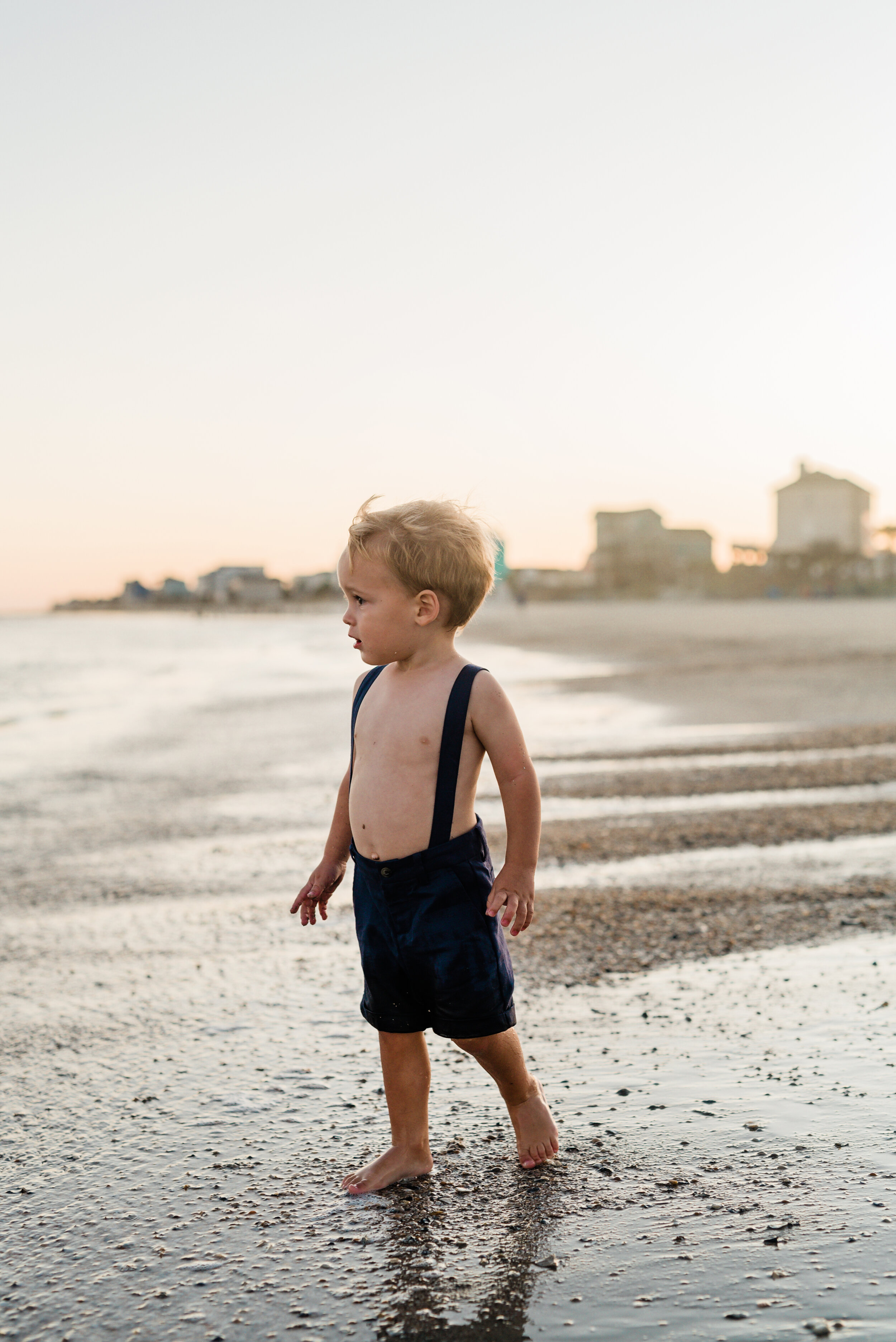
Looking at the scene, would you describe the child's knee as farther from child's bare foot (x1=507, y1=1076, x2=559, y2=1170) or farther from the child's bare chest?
the child's bare chest

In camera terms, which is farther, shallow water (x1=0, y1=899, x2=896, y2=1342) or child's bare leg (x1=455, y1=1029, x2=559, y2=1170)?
child's bare leg (x1=455, y1=1029, x2=559, y2=1170)

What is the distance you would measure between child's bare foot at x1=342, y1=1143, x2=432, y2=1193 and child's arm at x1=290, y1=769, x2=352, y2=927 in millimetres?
551

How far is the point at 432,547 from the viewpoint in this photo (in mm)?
2430

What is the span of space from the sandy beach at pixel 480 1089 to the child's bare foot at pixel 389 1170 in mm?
47

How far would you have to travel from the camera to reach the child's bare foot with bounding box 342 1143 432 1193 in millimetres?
2309

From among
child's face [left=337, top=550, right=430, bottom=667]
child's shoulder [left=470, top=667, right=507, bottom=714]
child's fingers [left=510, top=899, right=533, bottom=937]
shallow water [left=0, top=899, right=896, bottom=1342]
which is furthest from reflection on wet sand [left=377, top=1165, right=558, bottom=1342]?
child's face [left=337, top=550, right=430, bottom=667]

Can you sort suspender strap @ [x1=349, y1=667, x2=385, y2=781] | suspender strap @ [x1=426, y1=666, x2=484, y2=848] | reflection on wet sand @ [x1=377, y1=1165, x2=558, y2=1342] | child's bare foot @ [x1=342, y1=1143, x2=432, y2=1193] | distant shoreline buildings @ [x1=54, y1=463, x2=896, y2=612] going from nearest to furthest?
reflection on wet sand @ [x1=377, y1=1165, x2=558, y2=1342]
child's bare foot @ [x1=342, y1=1143, x2=432, y2=1193]
suspender strap @ [x1=426, y1=666, x2=484, y2=848]
suspender strap @ [x1=349, y1=667, x2=385, y2=781]
distant shoreline buildings @ [x1=54, y1=463, x2=896, y2=612]

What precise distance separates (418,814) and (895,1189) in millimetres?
1208

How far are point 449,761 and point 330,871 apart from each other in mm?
462

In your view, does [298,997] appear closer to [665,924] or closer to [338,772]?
[665,924]

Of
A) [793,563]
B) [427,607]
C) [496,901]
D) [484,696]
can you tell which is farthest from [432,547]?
[793,563]

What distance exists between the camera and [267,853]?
5.87 m

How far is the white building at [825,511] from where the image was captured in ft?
263

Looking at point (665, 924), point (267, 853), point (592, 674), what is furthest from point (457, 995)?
point (592, 674)
